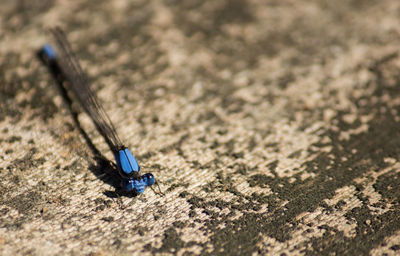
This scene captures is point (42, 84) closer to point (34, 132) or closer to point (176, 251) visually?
point (34, 132)

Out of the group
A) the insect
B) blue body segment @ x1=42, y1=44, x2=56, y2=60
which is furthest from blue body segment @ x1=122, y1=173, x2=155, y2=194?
blue body segment @ x1=42, y1=44, x2=56, y2=60

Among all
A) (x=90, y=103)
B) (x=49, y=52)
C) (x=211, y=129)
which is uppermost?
(x=49, y=52)

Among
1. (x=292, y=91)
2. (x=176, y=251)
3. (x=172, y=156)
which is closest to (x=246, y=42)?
(x=292, y=91)

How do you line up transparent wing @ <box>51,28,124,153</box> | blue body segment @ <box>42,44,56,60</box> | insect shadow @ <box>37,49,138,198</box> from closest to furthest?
insect shadow @ <box>37,49,138,198</box>, transparent wing @ <box>51,28,124,153</box>, blue body segment @ <box>42,44,56,60</box>

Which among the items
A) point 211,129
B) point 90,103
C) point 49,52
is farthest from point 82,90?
point 211,129

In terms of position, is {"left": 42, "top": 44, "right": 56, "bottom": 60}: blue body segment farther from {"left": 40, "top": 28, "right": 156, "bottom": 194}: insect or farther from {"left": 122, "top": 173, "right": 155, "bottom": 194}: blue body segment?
{"left": 122, "top": 173, "right": 155, "bottom": 194}: blue body segment

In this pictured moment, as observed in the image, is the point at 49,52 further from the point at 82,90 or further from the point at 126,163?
the point at 126,163

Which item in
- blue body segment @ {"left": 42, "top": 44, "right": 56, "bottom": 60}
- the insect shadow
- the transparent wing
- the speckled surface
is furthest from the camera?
blue body segment @ {"left": 42, "top": 44, "right": 56, "bottom": 60}
